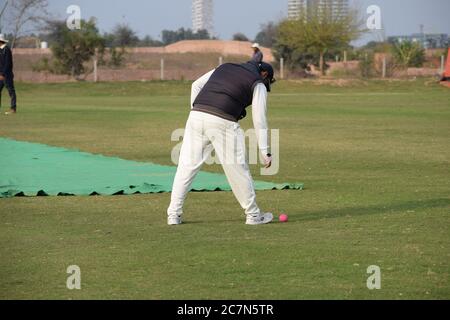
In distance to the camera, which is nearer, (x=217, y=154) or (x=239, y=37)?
(x=217, y=154)

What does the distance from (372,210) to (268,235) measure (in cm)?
227

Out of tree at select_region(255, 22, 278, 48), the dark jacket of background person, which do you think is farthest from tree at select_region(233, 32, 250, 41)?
the dark jacket of background person

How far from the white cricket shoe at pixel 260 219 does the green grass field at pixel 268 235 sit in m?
0.22

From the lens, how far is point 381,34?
83.2 meters

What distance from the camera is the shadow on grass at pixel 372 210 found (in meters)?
11.8

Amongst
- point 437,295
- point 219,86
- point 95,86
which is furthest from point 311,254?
point 95,86

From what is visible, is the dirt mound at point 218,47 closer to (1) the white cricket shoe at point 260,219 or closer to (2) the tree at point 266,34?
(2) the tree at point 266,34

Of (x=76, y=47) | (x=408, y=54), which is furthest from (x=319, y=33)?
(x=76, y=47)

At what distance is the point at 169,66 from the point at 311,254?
7242 cm

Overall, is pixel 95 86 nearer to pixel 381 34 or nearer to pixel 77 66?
pixel 77 66

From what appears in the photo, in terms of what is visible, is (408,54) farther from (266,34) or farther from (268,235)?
(268,235)

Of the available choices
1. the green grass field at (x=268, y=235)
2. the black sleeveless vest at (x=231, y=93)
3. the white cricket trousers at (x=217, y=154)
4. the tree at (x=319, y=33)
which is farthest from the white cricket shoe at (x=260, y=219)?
the tree at (x=319, y=33)

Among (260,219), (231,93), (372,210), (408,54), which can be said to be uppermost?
(231,93)

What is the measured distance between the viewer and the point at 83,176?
1567 centimetres
